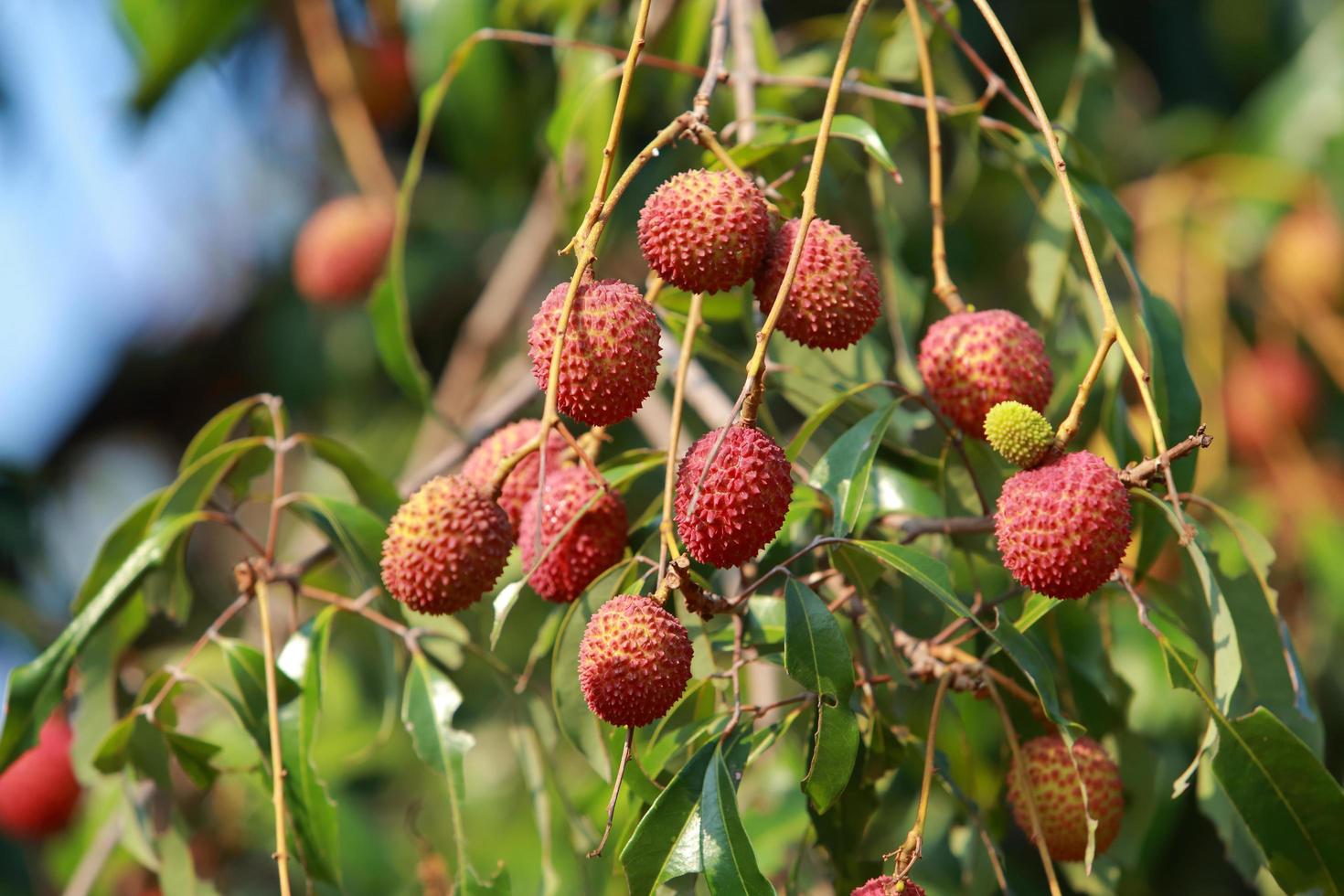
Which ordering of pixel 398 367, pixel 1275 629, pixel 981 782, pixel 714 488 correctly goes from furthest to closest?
pixel 398 367 < pixel 981 782 < pixel 1275 629 < pixel 714 488

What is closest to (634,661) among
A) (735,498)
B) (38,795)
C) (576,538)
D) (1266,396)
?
(735,498)

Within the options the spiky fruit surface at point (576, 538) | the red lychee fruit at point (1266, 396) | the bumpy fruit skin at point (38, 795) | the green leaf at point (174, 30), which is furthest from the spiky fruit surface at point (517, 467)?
the red lychee fruit at point (1266, 396)

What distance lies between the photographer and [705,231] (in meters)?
0.87

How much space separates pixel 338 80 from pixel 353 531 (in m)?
1.35

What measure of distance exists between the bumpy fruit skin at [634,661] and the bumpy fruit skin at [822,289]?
23 centimetres

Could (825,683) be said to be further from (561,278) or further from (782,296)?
(561,278)

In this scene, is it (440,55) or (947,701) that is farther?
(440,55)

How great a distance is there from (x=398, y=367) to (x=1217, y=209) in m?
1.52

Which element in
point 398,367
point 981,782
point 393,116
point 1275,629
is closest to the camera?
point 1275,629

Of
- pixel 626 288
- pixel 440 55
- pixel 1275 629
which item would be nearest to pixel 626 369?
pixel 626 288

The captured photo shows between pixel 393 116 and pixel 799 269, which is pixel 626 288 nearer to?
pixel 799 269

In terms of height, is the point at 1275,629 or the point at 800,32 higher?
the point at 800,32

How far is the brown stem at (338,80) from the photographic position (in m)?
2.30

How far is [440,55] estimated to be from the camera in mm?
1794
